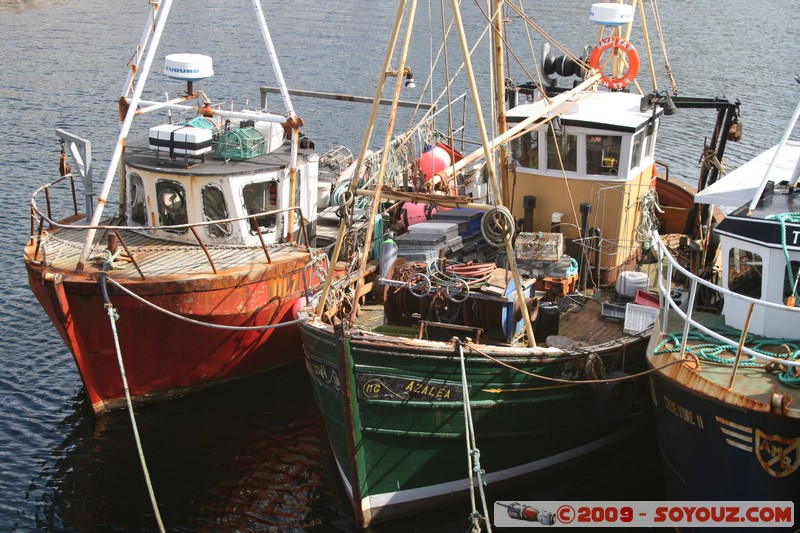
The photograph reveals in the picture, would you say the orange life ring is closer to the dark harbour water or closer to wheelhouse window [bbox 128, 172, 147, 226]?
the dark harbour water

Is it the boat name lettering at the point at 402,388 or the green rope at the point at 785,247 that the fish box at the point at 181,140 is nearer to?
the boat name lettering at the point at 402,388

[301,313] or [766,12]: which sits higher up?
[766,12]

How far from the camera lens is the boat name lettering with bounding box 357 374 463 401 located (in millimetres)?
12539

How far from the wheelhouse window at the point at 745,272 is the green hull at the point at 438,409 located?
6.18 ft

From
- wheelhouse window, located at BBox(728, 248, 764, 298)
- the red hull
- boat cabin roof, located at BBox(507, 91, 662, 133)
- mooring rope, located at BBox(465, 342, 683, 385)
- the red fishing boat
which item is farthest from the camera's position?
boat cabin roof, located at BBox(507, 91, 662, 133)

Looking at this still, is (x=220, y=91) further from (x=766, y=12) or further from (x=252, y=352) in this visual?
(x=766, y=12)

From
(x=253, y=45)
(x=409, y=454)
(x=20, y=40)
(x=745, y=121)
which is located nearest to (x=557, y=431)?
(x=409, y=454)

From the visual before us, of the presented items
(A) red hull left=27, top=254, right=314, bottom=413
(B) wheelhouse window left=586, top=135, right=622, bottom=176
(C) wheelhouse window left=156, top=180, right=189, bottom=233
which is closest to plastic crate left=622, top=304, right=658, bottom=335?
(B) wheelhouse window left=586, top=135, right=622, bottom=176

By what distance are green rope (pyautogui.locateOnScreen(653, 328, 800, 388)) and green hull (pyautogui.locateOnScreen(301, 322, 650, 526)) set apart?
1360mm

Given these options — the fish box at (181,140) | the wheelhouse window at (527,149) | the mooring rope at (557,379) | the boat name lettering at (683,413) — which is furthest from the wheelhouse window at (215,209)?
the boat name lettering at (683,413)

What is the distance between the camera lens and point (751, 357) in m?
12.0

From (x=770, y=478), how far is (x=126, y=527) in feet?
30.9

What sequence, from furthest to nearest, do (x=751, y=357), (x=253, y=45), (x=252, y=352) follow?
A: (x=253, y=45), (x=252, y=352), (x=751, y=357)

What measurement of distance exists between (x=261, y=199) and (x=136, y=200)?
2.52m
